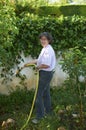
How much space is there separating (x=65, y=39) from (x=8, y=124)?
364 centimetres

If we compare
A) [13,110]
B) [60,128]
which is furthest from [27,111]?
[60,128]

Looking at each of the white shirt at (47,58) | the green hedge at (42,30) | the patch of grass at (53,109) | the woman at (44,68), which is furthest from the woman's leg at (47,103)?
the green hedge at (42,30)

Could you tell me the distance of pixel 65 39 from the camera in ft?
33.5

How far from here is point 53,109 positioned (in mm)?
8492

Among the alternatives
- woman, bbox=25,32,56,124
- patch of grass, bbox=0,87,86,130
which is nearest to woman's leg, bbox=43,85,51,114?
patch of grass, bbox=0,87,86,130

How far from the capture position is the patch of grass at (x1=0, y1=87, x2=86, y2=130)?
7297 millimetres

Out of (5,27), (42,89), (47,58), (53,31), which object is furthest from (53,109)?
(53,31)

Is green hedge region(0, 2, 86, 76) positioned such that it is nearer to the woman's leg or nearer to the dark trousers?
the woman's leg

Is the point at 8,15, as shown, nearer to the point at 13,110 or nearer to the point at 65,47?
the point at 13,110

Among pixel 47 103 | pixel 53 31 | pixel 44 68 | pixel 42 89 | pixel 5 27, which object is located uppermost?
pixel 5 27

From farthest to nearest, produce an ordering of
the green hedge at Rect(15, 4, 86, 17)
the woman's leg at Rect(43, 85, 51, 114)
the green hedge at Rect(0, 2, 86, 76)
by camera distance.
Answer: the green hedge at Rect(15, 4, 86, 17), the green hedge at Rect(0, 2, 86, 76), the woman's leg at Rect(43, 85, 51, 114)

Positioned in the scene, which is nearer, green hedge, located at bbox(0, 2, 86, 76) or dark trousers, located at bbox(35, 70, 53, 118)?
dark trousers, located at bbox(35, 70, 53, 118)

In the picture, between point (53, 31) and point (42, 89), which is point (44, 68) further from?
point (53, 31)

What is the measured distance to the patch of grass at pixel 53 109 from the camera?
23.9 ft
